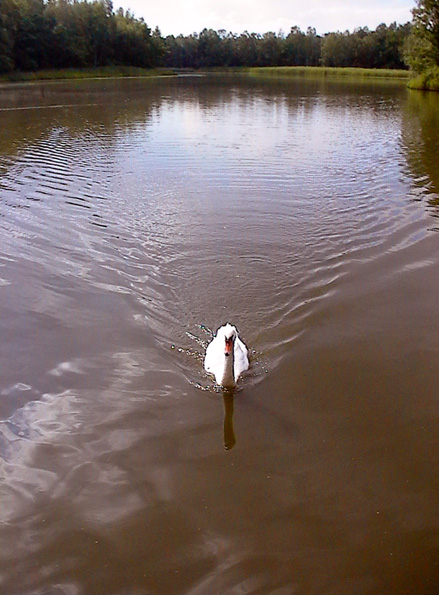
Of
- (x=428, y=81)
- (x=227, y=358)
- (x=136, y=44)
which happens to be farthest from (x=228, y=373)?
(x=136, y=44)

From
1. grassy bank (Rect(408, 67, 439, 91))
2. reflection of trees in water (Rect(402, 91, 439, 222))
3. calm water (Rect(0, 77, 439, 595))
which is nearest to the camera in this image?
calm water (Rect(0, 77, 439, 595))

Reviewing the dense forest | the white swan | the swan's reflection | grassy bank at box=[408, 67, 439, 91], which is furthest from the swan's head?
the dense forest

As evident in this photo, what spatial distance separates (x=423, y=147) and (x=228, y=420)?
60.9 feet

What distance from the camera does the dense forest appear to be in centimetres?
7244

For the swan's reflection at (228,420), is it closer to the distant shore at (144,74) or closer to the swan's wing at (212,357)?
the swan's wing at (212,357)

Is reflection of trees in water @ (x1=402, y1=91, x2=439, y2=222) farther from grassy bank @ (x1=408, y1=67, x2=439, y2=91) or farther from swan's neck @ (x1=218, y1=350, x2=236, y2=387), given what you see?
grassy bank @ (x1=408, y1=67, x2=439, y2=91)

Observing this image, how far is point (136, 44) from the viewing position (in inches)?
3910

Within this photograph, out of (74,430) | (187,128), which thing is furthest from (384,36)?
(74,430)

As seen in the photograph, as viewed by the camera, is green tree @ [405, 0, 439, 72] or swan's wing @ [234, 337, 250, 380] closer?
swan's wing @ [234, 337, 250, 380]

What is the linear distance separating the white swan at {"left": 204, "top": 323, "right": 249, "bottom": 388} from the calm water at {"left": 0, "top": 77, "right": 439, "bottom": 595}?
0.18 metres

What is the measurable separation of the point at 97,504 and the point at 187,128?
79.1 ft

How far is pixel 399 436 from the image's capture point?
223 inches

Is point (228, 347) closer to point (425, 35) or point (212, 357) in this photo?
point (212, 357)

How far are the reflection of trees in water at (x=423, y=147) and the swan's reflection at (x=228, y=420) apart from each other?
350 inches
